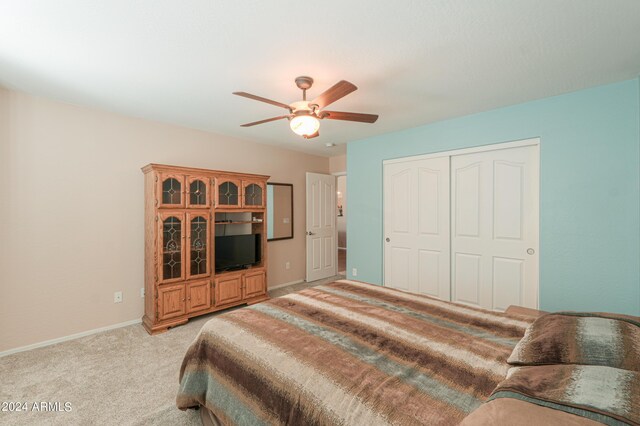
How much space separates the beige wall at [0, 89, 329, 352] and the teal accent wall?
4072 millimetres

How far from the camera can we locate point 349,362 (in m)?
1.29

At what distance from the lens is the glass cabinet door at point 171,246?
3.12 m

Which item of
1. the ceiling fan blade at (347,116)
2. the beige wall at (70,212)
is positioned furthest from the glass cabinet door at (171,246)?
the ceiling fan blade at (347,116)

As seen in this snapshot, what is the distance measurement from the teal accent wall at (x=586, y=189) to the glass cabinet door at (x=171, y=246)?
3.59m

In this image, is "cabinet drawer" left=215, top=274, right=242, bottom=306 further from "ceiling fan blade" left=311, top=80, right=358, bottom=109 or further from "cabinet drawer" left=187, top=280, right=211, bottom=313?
"ceiling fan blade" left=311, top=80, right=358, bottom=109

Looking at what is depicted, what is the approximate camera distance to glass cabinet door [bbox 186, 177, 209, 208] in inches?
130

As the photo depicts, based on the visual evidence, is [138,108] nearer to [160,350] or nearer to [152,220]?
[152,220]

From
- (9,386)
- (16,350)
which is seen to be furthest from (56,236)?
(9,386)

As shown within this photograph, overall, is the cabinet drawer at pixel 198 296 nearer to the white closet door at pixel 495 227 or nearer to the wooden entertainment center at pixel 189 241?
the wooden entertainment center at pixel 189 241

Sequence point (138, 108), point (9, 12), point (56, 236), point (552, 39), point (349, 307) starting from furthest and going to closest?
point (138, 108), point (56, 236), point (349, 307), point (552, 39), point (9, 12)

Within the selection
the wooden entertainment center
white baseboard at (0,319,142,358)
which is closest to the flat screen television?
the wooden entertainment center

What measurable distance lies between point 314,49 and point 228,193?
2.27 metres

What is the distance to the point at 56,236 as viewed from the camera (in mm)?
2828

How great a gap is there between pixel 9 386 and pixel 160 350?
99 cm
